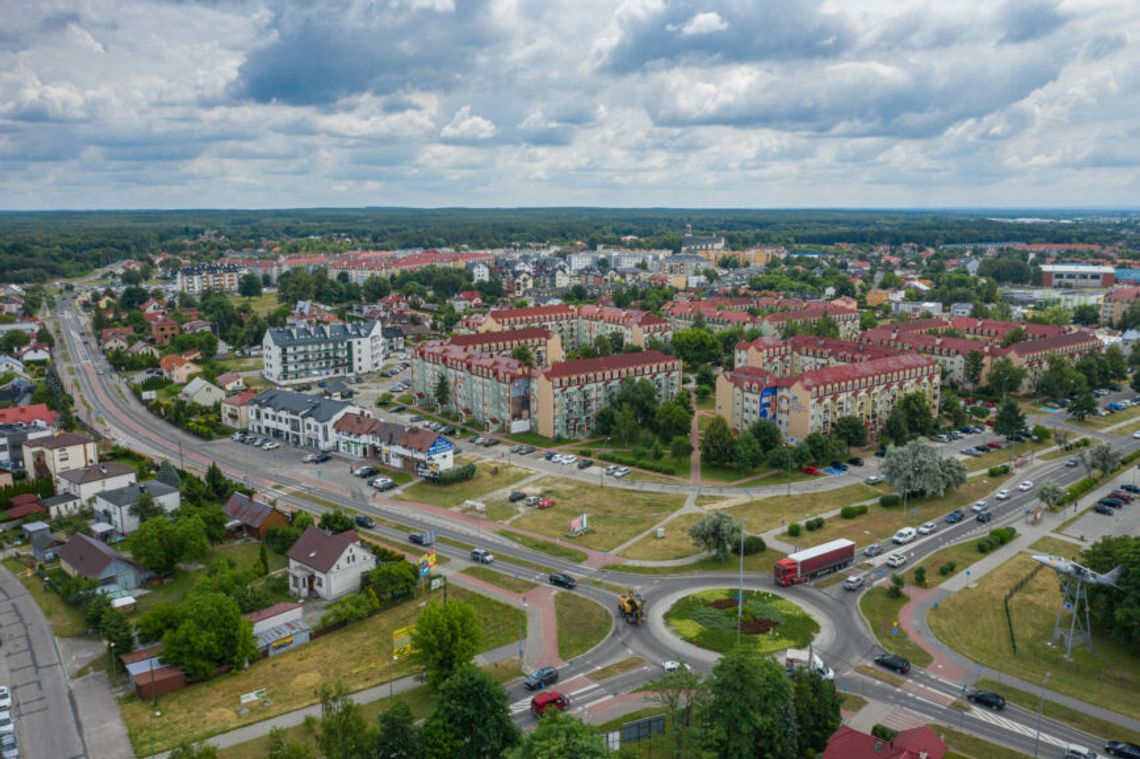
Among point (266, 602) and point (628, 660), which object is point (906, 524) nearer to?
point (628, 660)

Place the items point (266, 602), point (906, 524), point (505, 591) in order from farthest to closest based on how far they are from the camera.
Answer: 1. point (906, 524)
2. point (505, 591)
3. point (266, 602)

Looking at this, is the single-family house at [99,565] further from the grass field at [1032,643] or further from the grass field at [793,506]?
the grass field at [1032,643]

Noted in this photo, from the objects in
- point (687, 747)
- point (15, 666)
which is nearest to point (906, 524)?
point (687, 747)

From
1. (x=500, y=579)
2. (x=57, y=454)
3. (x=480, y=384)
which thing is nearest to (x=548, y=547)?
(x=500, y=579)

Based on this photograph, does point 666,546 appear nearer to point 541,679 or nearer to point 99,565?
point 541,679

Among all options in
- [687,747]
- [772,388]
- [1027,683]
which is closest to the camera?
[687,747]

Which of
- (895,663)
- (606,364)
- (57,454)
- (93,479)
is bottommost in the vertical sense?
(895,663)

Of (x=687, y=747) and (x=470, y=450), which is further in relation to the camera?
(x=470, y=450)
